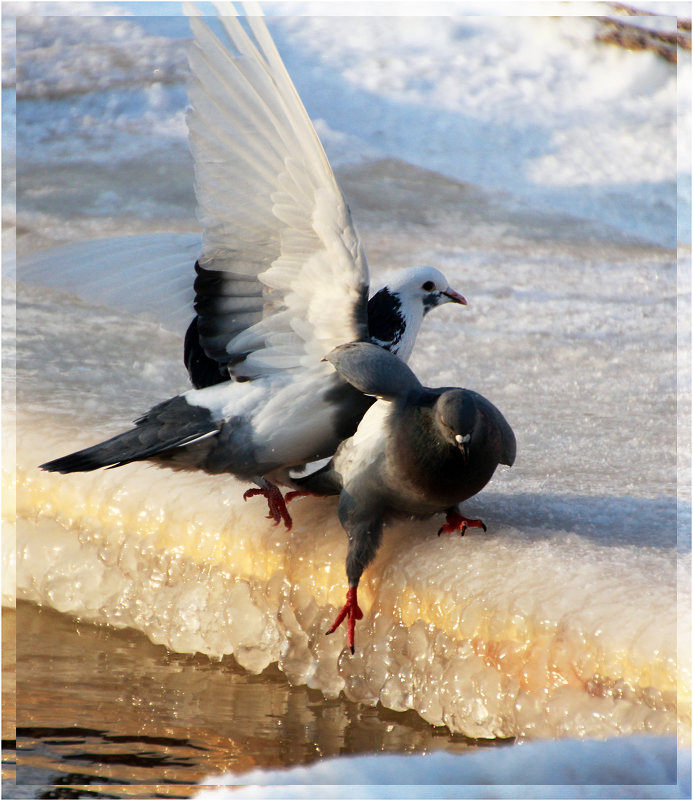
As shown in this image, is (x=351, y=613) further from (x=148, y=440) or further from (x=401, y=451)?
(x=148, y=440)

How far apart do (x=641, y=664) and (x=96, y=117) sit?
4342 mm

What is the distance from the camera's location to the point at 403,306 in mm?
2309

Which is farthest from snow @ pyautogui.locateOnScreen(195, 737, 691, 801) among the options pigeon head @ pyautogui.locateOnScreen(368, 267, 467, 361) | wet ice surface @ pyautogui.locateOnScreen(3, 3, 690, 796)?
pigeon head @ pyautogui.locateOnScreen(368, 267, 467, 361)

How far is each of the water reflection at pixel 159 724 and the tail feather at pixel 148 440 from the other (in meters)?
0.45

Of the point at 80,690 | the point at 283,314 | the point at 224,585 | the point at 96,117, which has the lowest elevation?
the point at 96,117

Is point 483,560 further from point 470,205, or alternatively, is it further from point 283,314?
point 470,205

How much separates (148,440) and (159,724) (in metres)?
0.56

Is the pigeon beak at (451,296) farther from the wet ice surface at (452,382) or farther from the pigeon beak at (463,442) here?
the pigeon beak at (463,442)

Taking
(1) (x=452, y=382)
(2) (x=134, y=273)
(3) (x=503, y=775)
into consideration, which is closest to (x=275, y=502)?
(2) (x=134, y=273)

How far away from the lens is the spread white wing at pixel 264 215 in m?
1.84

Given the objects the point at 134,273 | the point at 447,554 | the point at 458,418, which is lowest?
the point at 447,554

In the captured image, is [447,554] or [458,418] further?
[447,554]

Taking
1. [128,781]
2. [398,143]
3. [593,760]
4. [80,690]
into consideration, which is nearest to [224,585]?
[80,690]

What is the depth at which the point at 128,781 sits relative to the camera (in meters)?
1.76
